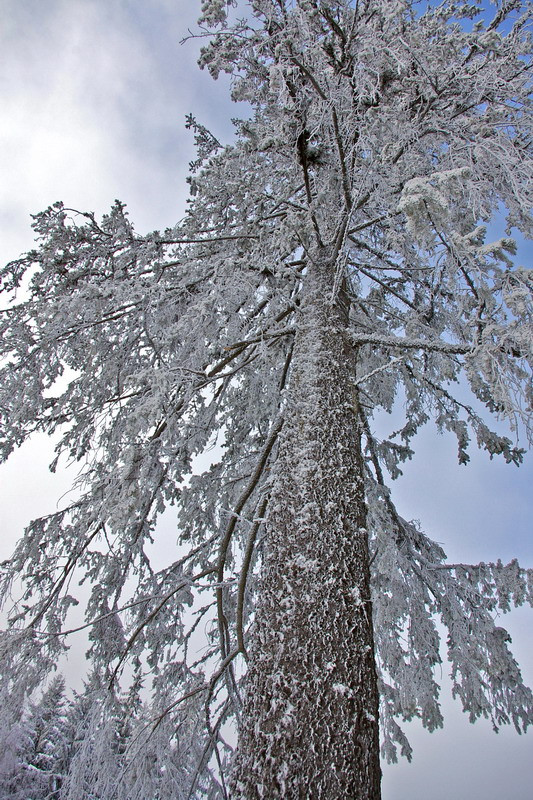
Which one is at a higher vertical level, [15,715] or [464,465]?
[464,465]

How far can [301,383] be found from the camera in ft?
9.89

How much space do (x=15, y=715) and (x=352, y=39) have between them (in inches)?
232

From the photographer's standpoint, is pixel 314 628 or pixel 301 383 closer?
pixel 314 628

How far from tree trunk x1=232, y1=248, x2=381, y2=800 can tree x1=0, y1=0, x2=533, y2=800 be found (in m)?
0.01

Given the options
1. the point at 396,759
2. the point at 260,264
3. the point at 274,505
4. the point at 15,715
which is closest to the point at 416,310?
the point at 260,264

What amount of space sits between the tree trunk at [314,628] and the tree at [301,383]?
→ 1 centimetres

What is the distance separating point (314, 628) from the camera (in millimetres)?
1943

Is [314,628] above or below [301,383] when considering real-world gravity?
below

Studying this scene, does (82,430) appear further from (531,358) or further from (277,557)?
(531,358)

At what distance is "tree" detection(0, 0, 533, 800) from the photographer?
2090mm

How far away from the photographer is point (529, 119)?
3.19 meters

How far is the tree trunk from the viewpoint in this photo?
1608mm

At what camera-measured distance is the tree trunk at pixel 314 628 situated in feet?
5.28

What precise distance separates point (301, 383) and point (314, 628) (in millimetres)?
1593
